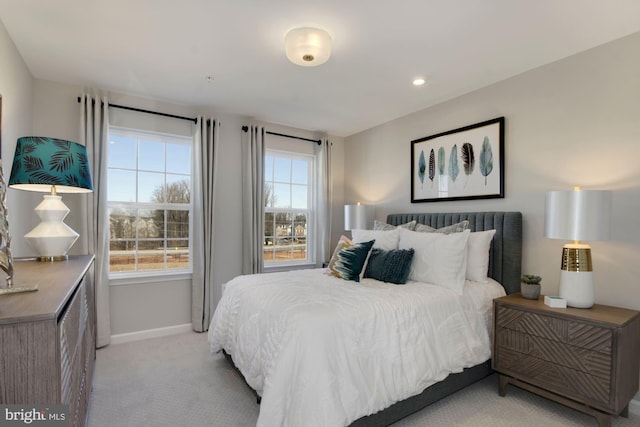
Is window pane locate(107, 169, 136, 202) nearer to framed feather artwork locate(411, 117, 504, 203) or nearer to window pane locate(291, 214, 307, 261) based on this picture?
window pane locate(291, 214, 307, 261)

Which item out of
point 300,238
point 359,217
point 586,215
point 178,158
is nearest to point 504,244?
point 586,215

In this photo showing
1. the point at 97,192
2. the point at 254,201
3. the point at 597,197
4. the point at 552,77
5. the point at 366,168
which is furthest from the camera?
the point at 366,168

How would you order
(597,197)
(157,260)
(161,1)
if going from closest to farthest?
(161,1) → (597,197) → (157,260)

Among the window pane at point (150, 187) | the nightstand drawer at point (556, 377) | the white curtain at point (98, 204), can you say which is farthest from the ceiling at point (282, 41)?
the nightstand drawer at point (556, 377)

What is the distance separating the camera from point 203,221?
3.60m

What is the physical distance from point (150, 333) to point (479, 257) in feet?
11.2

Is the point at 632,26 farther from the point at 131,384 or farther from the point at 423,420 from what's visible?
the point at 131,384

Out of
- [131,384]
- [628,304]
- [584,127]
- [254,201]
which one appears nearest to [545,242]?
[628,304]

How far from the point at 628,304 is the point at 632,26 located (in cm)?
186

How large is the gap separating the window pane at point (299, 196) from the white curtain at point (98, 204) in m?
2.24

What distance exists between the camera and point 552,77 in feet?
8.45

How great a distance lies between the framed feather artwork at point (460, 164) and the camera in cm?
295

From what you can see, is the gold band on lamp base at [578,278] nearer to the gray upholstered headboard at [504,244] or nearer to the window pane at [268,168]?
the gray upholstered headboard at [504,244]

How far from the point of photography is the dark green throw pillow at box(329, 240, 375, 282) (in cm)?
267
